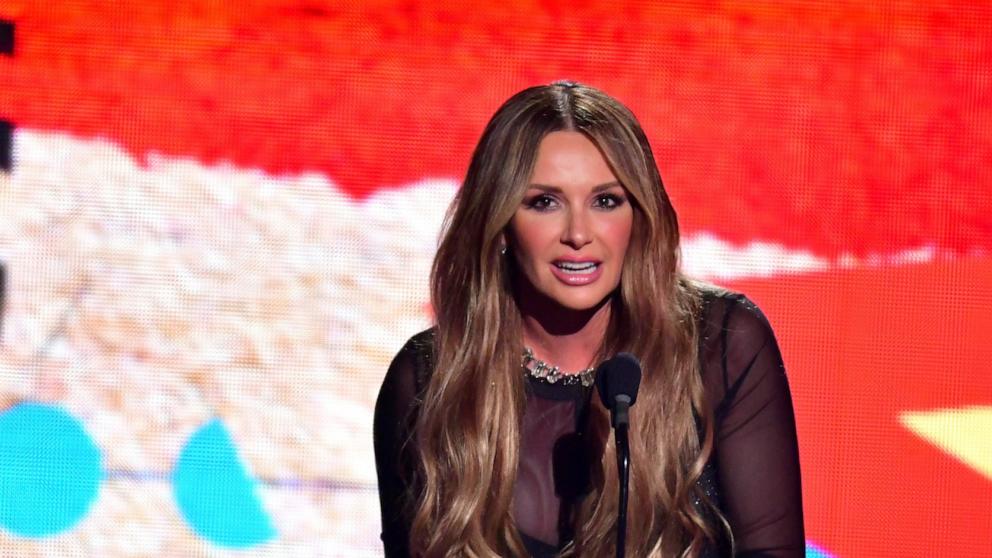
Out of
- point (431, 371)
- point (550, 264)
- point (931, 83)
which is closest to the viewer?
point (550, 264)

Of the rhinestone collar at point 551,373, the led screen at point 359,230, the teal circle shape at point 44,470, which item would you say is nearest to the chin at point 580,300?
the rhinestone collar at point 551,373

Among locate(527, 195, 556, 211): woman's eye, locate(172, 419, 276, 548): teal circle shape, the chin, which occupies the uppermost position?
locate(527, 195, 556, 211): woman's eye

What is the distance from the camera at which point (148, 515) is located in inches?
137

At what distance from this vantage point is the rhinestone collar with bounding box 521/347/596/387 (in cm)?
229

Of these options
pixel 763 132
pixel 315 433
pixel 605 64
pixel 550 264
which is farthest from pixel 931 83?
pixel 315 433

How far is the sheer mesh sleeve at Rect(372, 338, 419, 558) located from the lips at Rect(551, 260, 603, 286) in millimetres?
431

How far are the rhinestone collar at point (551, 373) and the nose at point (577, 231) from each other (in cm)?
30

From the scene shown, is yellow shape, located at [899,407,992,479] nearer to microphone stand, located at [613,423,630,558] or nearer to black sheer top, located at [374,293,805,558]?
black sheer top, located at [374,293,805,558]

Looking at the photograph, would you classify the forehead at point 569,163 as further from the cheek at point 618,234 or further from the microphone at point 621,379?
the microphone at point 621,379

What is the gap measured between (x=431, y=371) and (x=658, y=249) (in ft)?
1.69

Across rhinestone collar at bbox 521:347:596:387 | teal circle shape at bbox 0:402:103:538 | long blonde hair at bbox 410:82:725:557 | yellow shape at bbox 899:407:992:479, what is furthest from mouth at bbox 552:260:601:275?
teal circle shape at bbox 0:402:103:538

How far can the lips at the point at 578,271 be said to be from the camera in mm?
2102

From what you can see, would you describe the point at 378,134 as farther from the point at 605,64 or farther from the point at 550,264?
the point at 550,264

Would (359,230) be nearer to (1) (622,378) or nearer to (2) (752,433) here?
(2) (752,433)
